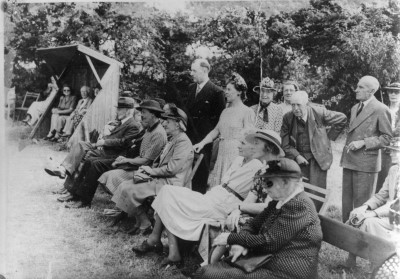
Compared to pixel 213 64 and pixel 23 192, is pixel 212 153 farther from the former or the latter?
pixel 23 192

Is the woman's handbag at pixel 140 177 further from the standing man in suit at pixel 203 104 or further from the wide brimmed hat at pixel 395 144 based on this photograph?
the wide brimmed hat at pixel 395 144

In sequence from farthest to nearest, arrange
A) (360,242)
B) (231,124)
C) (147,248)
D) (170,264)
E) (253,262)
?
1. (231,124)
2. (147,248)
3. (170,264)
4. (253,262)
5. (360,242)

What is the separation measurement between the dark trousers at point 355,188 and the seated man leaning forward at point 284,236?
1.00 meters

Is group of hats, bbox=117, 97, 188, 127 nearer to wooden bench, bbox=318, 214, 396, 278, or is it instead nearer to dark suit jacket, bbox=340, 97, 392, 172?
dark suit jacket, bbox=340, 97, 392, 172

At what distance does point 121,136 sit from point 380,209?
112 inches

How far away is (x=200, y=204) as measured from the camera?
12.9 ft

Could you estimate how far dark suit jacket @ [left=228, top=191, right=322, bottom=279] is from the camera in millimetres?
Answer: 3023

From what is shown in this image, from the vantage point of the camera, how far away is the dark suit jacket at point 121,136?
5000 mm

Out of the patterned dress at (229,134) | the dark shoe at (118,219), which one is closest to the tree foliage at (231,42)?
the patterned dress at (229,134)

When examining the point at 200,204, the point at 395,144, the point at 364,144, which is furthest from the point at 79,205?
the point at 395,144

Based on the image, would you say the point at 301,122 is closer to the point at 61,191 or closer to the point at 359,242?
the point at 359,242

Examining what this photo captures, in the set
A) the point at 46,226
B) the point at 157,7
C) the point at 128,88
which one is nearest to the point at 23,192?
the point at 46,226

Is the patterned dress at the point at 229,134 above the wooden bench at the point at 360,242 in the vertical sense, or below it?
above

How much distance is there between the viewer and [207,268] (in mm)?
3221
